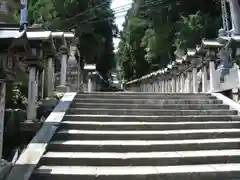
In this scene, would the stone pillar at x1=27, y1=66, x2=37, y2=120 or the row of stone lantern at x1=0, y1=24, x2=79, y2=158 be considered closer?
the row of stone lantern at x1=0, y1=24, x2=79, y2=158

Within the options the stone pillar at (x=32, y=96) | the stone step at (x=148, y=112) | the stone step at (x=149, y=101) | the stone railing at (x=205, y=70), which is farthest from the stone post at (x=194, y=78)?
the stone pillar at (x=32, y=96)

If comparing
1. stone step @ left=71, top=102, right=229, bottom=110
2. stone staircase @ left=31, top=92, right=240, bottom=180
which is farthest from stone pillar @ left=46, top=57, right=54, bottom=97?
stone step @ left=71, top=102, right=229, bottom=110

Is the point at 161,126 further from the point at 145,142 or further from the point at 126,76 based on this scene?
the point at 126,76

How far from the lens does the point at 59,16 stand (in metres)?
24.5

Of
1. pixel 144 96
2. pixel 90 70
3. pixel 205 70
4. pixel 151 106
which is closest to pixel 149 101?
pixel 151 106

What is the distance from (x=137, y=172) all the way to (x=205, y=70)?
8933mm

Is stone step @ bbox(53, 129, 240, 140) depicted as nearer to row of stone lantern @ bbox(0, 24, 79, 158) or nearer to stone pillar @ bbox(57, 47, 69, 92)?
row of stone lantern @ bbox(0, 24, 79, 158)

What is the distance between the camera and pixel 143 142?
6.15m

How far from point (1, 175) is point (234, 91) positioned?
7.73m

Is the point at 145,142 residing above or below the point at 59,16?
→ below

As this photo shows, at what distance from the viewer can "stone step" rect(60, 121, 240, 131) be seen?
22.3 ft

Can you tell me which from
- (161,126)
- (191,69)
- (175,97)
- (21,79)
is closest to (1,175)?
(161,126)

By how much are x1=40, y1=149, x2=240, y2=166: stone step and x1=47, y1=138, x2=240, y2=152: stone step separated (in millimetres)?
209

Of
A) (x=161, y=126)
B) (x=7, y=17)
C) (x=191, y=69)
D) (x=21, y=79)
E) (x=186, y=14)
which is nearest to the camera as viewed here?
(x=7, y=17)
